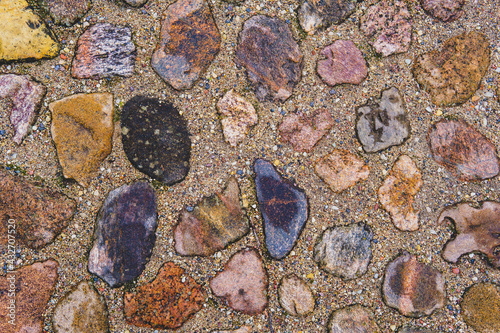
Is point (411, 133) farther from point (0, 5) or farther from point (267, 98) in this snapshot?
point (0, 5)

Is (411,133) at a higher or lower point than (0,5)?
lower

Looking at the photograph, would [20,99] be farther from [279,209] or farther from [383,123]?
[383,123]

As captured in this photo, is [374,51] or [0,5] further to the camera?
[374,51]

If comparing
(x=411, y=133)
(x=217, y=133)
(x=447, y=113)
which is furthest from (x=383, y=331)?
(x=217, y=133)

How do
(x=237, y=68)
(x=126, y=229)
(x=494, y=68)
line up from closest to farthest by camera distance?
(x=126, y=229)
(x=237, y=68)
(x=494, y=68)

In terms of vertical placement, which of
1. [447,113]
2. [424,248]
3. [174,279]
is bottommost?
[174,279]

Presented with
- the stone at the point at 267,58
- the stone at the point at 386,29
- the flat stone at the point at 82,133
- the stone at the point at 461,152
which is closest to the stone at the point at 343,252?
the stone at the point at 461,152

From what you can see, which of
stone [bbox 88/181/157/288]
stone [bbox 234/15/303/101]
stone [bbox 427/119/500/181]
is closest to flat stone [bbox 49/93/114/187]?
stone [bbox 88/181/157/288]

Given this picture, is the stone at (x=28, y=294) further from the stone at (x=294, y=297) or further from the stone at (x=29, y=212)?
the stone at (x=294, y=297)
